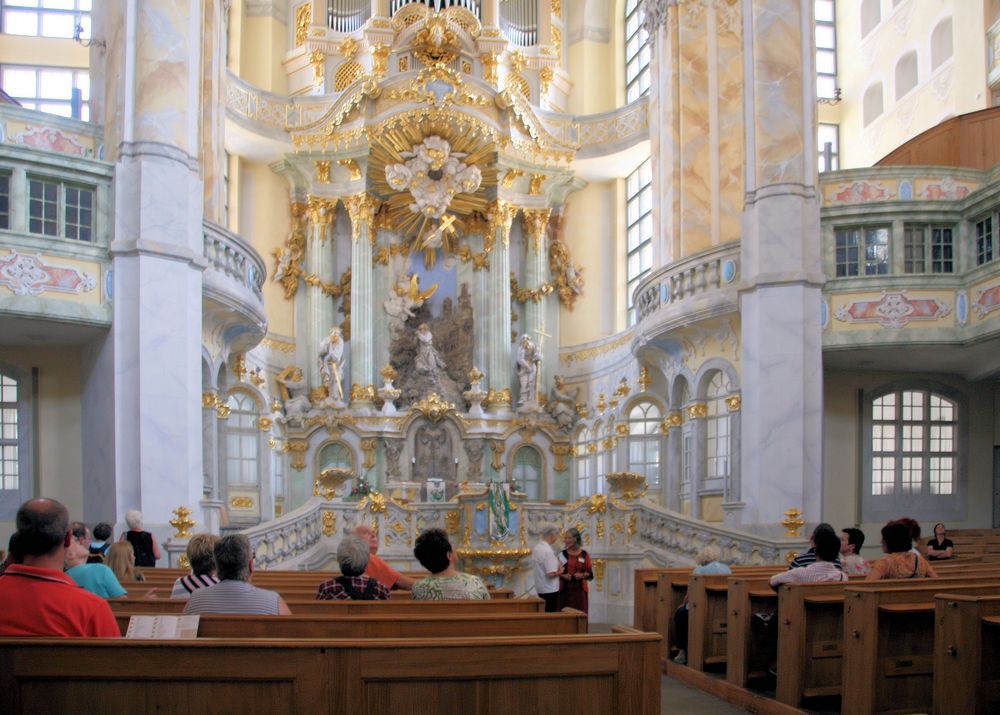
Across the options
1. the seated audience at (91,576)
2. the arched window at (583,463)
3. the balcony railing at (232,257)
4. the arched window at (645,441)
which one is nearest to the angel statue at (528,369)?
the arched window at (583,463)

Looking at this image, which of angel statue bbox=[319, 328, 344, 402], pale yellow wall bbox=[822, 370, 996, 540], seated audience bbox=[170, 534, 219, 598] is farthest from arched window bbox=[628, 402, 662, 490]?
seated audience bbox=[170, 534, 219, 598]

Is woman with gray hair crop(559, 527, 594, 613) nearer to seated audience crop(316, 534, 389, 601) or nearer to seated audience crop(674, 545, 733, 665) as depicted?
seated audience crop(674, 545, 733, 665)

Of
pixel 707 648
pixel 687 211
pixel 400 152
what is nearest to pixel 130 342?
pixel 707 648

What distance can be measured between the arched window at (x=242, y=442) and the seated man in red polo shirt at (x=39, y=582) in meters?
20.8

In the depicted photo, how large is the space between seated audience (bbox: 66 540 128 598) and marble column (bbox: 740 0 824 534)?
40.6 ft

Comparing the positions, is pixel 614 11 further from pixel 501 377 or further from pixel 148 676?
pixel 148 676

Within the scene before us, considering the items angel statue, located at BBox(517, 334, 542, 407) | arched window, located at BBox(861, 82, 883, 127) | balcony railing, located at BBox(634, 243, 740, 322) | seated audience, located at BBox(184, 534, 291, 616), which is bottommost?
seated audience, located at BBox(184, 534, 291, 616)

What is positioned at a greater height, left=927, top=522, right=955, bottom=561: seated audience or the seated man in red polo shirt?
the seated man in red polo shirt

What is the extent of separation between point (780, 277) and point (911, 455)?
5122 mm

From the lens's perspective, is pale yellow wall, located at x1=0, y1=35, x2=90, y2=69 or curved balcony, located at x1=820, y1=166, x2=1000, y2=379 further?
pale yellow wall, located at x1=0, y1=35, x2=90, y2=69

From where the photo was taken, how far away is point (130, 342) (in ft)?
51.2

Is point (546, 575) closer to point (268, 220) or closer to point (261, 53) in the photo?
point (268, 220)

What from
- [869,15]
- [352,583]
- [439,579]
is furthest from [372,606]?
[869,15]

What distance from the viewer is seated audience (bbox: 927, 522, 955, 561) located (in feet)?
46.0
